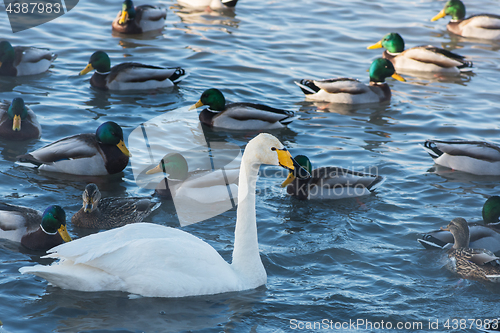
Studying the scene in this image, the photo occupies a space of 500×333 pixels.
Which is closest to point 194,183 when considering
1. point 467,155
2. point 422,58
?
point 467,155

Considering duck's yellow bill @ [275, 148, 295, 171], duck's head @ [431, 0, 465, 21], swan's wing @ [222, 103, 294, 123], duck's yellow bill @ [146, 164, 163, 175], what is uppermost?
duck's head @ [431, 0, 465, 21]

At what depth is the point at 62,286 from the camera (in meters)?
5.79

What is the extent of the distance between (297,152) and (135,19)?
7.34 metres

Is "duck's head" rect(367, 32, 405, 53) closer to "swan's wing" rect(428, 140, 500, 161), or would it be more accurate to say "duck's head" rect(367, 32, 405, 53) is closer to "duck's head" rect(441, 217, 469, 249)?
"swan's wing" rect(428, 140, 500, 161)

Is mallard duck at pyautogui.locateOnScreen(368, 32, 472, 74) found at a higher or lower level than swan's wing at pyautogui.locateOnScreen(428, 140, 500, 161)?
higher

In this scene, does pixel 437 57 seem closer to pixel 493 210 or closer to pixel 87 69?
pixel 493 210

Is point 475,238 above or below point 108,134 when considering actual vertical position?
below

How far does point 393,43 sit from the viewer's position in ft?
47.4

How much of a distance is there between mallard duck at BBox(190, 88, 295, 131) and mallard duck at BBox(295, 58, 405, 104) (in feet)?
4.78

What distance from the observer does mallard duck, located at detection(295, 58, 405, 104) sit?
12055 millimetres

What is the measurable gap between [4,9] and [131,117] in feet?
23.2

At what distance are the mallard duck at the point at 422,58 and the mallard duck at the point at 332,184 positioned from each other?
647cm

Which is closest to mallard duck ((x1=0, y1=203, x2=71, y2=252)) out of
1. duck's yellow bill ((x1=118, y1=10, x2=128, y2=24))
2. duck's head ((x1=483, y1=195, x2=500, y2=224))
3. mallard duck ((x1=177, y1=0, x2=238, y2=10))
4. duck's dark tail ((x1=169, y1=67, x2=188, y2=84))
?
duck's head ((x1=483, y1=195, x2=500, y2=224))

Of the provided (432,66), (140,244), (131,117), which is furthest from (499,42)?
(140,244)
